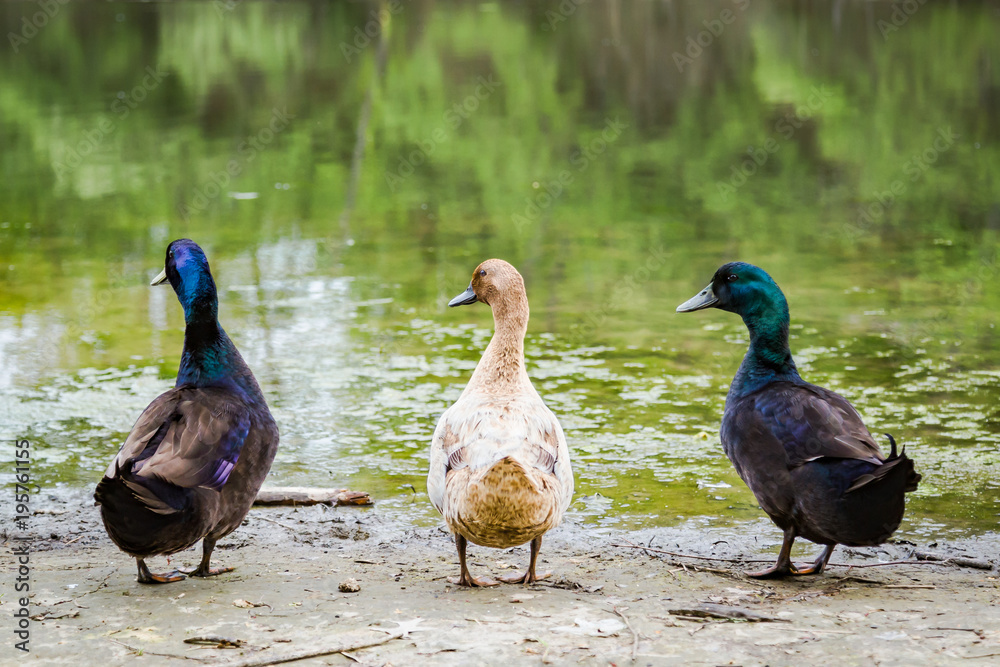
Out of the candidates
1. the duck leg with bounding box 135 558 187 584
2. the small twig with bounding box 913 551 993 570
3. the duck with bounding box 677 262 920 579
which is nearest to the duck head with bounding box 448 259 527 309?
the duck with bounding box 677 262 920 579

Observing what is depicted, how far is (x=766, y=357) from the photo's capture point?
543 centimetres

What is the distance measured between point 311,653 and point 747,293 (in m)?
2.84

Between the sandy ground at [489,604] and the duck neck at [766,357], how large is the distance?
32.8 inches

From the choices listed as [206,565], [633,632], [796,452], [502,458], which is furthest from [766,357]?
[206,565]

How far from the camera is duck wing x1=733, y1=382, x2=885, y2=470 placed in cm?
478

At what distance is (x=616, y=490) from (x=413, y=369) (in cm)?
246

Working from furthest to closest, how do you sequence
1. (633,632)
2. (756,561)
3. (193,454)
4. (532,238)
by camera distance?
1. (532,238)
2. (756,561)
3. (193,454)
4. (633,632)

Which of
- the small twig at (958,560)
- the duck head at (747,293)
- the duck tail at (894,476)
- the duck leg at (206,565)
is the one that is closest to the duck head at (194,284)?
the duck leg at (206,565)

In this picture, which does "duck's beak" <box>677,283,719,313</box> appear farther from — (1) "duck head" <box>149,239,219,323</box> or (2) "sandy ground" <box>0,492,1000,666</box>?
(1) "duck head" <box>149,239,219,323</box>

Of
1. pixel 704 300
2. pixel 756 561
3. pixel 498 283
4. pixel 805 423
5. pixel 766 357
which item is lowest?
pixel 756 561

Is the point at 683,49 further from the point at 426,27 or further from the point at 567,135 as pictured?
the point at 567,135

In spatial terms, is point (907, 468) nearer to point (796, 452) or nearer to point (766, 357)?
point (796, 452)

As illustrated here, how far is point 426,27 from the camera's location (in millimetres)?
35125

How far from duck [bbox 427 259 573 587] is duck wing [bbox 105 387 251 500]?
2.99ft
